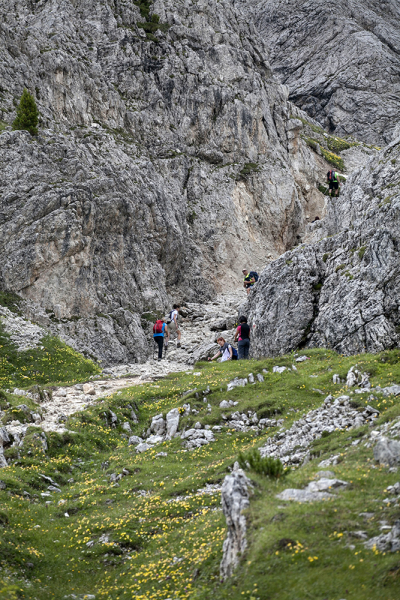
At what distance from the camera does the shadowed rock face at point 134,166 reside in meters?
46.9

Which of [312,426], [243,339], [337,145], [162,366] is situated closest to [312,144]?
[337,145]

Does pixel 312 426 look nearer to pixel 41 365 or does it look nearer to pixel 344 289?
pixel 344 289

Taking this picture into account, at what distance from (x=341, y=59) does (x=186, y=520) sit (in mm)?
151169

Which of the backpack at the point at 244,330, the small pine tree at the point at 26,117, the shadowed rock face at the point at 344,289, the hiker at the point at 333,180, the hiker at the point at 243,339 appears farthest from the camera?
the hiker at the point at 333,180

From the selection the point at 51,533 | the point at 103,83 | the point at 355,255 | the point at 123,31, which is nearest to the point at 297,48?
the point at 123,31

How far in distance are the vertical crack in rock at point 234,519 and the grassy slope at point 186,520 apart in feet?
0.72

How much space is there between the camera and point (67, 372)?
33969mm

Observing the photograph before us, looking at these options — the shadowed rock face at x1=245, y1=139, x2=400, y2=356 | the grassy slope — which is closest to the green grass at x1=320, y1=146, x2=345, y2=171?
the shadowed rock face at x1=245, y1=139, x2=400, y2=356

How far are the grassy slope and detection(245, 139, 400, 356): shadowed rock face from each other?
5759mm

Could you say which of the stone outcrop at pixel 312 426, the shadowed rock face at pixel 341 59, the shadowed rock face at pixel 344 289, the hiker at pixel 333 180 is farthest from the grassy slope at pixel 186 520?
the shadowed rock face at pixel 341 59

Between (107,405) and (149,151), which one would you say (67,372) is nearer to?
(107,405)

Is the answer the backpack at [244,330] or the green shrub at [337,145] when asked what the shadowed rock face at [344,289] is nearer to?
the backpack at [244,330]

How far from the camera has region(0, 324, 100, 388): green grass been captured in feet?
105

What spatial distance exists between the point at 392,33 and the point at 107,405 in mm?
161204
